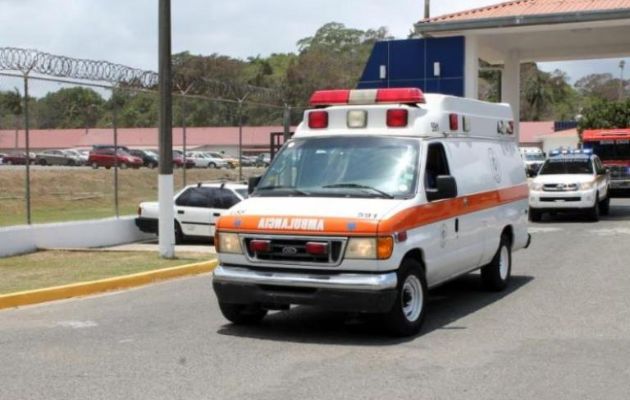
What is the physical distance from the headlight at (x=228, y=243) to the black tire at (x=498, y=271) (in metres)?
4.05

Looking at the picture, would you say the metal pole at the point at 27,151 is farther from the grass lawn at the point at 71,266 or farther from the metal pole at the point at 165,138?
the metal pole at the point at 165,138

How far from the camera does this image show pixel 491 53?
32.1 metres

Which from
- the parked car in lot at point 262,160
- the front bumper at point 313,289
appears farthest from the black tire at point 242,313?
the parked car in lot at point 262,160

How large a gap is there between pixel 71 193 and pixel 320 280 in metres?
13.0

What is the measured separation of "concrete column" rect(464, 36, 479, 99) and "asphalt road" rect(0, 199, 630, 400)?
54.0 ft

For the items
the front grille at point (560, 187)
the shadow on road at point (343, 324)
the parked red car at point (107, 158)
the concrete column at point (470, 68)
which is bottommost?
the shadow on road at point (343, 324)

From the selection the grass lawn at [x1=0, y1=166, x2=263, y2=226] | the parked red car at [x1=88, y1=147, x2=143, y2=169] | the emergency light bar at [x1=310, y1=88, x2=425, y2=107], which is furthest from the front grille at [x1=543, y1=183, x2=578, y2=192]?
the emergency light bar at [x1=310, y1=88, x2=425, y2=107]

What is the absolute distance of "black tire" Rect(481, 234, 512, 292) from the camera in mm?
10961

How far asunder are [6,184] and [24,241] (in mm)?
2192

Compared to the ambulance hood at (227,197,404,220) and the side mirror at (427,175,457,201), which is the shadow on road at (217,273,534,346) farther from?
the side mirror at (427,175,457,201)

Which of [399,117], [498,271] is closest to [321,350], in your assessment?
[399,117]

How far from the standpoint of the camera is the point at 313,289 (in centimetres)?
779

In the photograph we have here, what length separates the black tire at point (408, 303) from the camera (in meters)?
7.93

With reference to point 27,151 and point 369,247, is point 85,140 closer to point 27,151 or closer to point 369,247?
point 27,151
